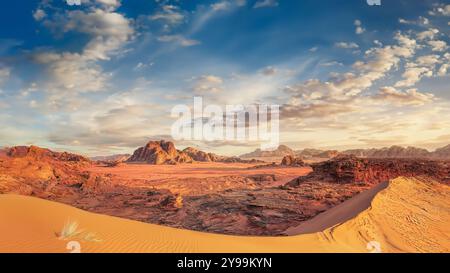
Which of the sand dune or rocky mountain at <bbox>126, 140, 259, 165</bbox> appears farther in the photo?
rocky mountain at <bbox>126, 140, 259, 165</bbox>

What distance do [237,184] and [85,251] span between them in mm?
28631

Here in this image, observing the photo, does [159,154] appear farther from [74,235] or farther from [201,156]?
[74,235]

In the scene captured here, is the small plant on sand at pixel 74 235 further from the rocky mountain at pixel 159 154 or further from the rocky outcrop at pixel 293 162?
the rocky mountain at pixel 159 154

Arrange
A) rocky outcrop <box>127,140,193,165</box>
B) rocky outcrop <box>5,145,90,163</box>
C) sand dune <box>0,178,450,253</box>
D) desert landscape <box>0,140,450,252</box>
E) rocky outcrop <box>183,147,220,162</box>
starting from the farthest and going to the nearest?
1. rocky outcrop <box>183,147,220,162</box>
2. rocky outcrop <box>127,140,193,165</box>
3. rocky outcrop <box>5,145,90,163</box>
4. desert landscape <box>0,140,450,252</box>
5. sand dune <box>0,178,450,253</box>

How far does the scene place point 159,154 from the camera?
227 ft

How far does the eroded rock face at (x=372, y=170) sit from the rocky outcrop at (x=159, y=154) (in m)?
45.8

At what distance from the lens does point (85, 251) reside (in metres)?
6.22

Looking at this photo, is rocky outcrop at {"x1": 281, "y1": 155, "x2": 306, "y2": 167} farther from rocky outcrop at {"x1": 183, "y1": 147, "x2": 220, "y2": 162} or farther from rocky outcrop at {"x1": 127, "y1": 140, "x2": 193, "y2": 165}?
rocky outcrop at {"x1": 183, "y1": 147, "x2": 220, "y2": 162}

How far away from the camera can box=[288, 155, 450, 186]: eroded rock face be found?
75.4ft

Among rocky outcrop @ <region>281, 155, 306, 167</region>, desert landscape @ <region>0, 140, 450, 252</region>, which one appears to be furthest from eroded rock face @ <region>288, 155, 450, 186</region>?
rocky outcrop @ <region>281, 155, 306, 167</region>

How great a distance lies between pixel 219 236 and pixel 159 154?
6178cm

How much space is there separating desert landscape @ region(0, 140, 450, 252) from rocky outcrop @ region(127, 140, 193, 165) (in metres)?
35.0
